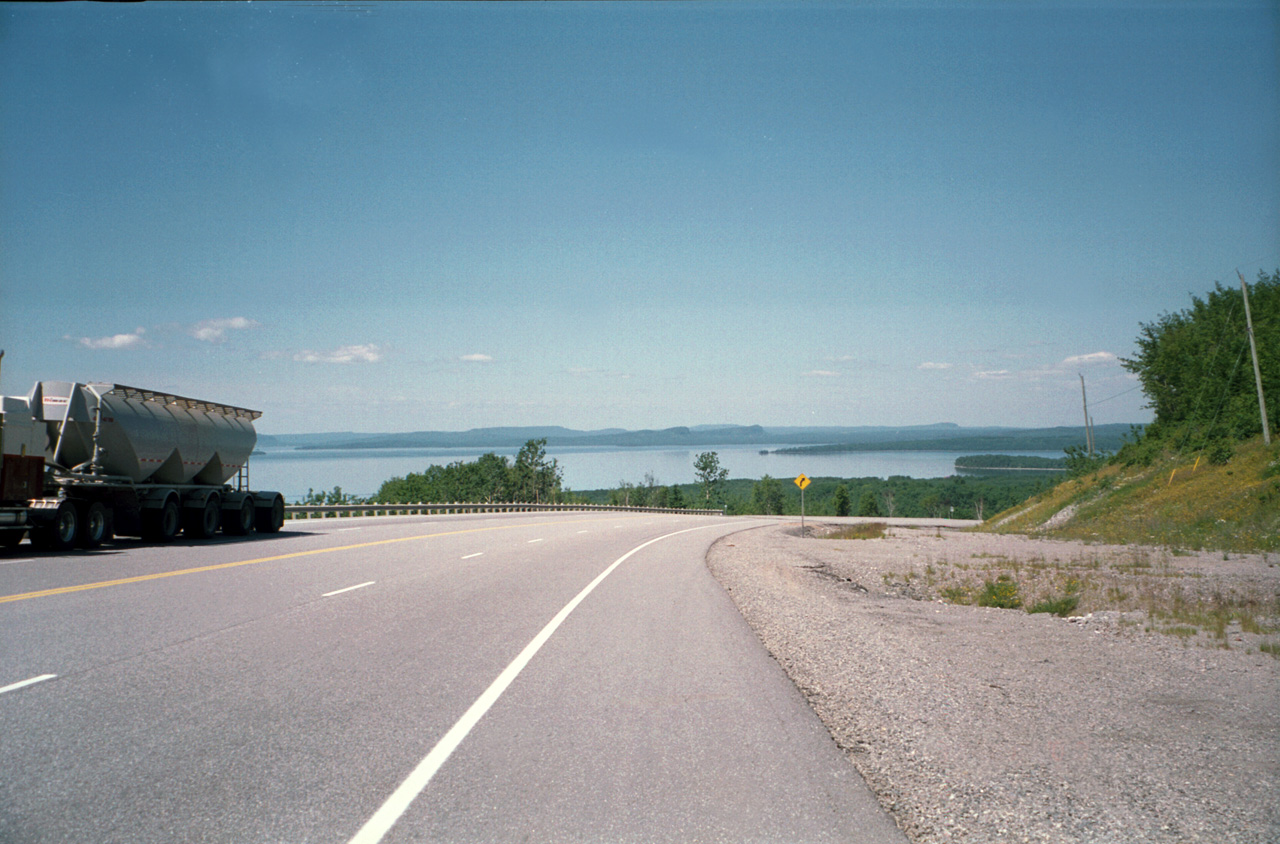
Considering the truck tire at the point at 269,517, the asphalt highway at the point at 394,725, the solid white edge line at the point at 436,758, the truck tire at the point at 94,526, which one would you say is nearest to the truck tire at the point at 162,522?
the truck tire at the point at 94,526

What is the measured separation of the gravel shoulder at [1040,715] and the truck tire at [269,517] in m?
17.2

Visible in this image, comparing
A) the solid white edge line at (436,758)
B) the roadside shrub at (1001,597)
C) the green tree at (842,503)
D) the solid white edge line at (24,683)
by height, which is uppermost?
the solid white edge line at (24,683)

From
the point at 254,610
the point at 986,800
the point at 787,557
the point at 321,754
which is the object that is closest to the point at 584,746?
the point at 321,754

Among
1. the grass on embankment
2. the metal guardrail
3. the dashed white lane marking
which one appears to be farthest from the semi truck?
the grass on embankment

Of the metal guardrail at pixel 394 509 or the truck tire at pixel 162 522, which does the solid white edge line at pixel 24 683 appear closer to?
the truck tire at pixel 162 522

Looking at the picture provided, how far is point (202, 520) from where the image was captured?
22297 millimetres

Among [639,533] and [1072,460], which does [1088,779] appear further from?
[1072,460]

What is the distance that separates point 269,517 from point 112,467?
240 inches

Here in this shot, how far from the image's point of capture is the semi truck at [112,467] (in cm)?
1733

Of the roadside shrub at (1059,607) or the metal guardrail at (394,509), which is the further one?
the metal guardrail at (394,509)

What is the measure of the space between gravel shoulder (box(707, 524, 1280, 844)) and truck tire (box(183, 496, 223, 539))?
621 inches

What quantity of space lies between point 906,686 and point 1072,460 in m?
68.6

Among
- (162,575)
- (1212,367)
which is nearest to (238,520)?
(162,575)

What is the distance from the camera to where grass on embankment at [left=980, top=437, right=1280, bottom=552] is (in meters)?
24.9
